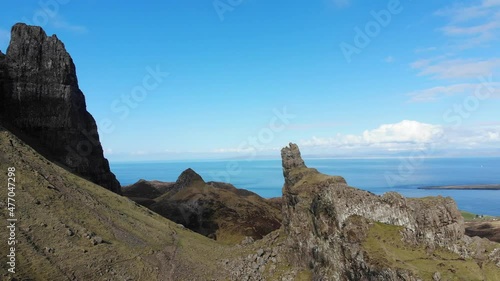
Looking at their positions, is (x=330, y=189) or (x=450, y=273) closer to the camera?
(x=450, y=273)

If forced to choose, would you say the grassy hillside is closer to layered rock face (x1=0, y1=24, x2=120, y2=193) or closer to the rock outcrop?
layered rock face (x1=0, y1=24, x2=120, y2=193)

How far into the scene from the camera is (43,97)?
4921 inches

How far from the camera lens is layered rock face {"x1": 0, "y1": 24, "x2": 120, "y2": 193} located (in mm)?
121438

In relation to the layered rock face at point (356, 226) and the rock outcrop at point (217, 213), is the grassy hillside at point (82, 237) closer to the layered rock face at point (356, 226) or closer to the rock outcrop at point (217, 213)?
the layered rock face at point (356, 226)

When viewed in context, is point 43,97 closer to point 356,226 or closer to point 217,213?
point 217,213

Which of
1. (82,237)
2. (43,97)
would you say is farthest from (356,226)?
(43,97)

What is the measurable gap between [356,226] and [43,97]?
12107cm

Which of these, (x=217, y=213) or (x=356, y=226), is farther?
(x=217, y=213)

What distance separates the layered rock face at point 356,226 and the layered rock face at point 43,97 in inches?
3703

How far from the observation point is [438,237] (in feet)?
182

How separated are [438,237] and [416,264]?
8151 millimetres

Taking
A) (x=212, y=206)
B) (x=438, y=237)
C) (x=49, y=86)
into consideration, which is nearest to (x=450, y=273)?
(x=438, y=237)

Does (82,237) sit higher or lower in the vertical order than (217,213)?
higher

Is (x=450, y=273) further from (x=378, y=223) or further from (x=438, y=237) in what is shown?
(x=378, y=223)
